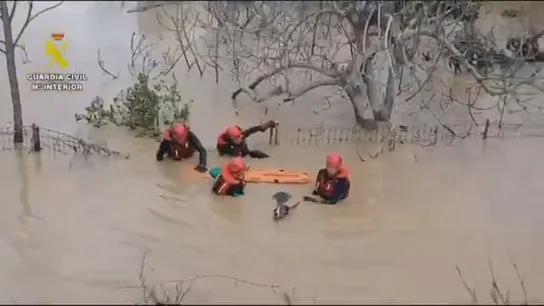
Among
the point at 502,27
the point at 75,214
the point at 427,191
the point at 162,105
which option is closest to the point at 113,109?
the point at 162,105

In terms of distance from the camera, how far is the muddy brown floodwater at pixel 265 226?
258 centimetres

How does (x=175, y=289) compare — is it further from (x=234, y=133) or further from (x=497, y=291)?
(x=234, y=133)

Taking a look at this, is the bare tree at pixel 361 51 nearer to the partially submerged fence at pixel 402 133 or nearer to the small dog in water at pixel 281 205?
the partially submerged fence at pixel 402 133

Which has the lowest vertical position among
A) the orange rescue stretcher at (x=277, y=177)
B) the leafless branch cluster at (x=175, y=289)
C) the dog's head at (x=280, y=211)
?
the leafless branch cluster at (x=175, y=289)

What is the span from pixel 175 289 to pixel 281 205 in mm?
784

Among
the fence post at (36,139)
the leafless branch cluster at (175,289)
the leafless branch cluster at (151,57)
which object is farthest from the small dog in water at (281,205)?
the leafless branch cluster at (151,57)

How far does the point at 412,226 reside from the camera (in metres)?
3.08

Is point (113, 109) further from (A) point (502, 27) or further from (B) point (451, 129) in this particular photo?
(A) point (502, 27)

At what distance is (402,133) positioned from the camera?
3943 mm

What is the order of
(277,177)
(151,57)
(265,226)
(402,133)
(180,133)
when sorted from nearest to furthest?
(265,226), (277,177), (180,133), (402,133), (151,57)

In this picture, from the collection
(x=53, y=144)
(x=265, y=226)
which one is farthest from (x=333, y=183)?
(x=53, y=144)

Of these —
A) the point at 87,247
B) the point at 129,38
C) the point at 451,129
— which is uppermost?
the point at 129,38

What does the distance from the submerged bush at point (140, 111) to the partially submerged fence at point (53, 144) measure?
25cm

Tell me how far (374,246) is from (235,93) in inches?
65.5
